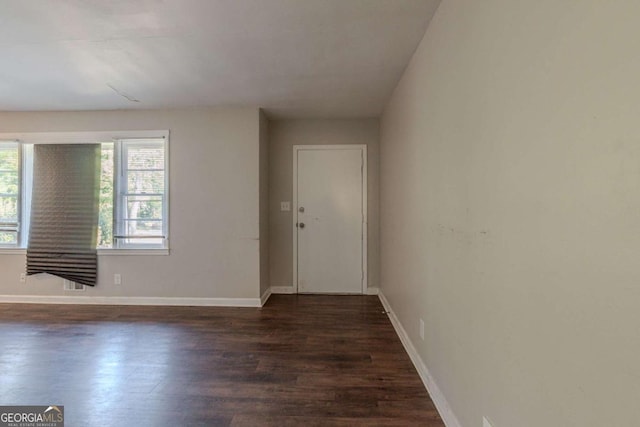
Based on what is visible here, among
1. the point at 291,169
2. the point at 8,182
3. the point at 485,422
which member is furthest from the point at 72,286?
the point at 485,422

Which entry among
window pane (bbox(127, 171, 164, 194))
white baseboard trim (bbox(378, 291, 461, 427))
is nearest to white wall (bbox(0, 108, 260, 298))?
window pane (bbox(127, 171, 164, 194))

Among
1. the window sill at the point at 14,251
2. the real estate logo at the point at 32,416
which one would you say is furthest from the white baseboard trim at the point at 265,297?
the window sill at the point at 14,251

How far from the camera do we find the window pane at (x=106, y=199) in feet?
12.2

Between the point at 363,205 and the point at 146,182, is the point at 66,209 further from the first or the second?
the point at 363,205

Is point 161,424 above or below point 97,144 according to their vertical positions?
below

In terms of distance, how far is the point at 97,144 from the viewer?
3717 mm

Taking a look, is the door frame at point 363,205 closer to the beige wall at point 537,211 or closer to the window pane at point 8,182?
the beige wall at point 537,211

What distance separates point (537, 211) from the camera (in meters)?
0.95

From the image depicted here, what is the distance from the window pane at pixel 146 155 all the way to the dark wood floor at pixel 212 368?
1.72m

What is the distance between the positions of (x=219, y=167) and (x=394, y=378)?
2854 millimetres

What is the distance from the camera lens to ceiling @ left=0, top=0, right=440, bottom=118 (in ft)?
6.09

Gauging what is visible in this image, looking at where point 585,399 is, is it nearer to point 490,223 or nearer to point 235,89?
point 490,223

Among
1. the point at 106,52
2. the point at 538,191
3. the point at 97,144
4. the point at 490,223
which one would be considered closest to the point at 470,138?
the point at 490,223

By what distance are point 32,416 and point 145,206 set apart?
2.36 meters
